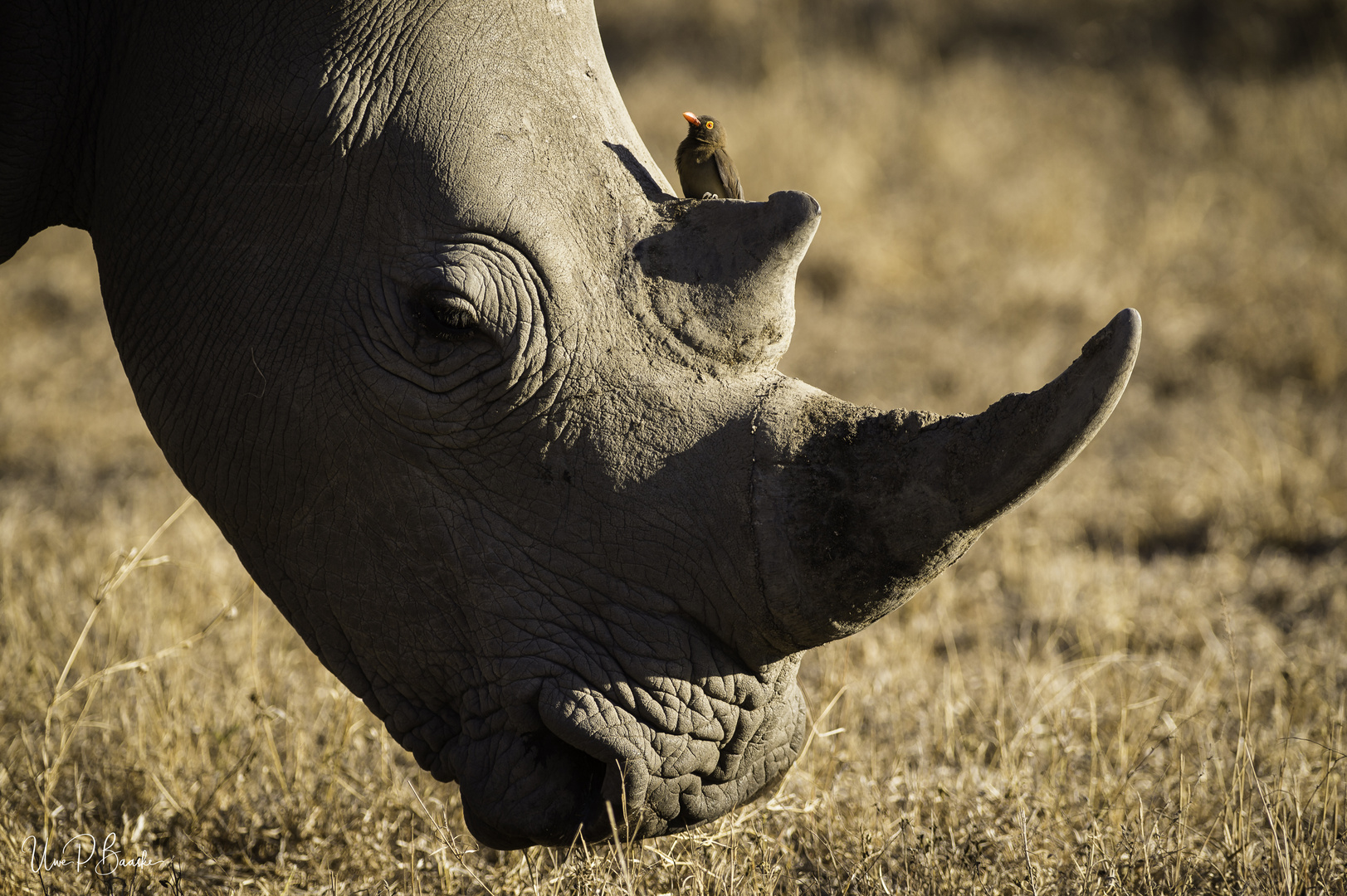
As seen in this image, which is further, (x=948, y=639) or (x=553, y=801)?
(x=948, y=639)

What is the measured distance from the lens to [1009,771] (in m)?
3.05

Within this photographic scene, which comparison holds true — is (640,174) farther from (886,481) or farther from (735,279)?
(886,481)

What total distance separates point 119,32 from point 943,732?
2734 mm

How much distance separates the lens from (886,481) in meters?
2.00

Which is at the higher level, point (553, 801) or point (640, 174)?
point (640, 174)

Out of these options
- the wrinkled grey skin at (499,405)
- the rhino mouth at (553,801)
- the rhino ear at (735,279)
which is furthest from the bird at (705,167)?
the rhino mouth at (553,801)

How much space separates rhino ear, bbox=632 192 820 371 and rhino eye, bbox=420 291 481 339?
315 millimetres

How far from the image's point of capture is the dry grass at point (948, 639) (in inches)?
107

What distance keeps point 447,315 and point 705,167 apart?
812 millimetres

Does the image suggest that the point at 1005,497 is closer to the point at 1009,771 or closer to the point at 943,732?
the point at 1009,771

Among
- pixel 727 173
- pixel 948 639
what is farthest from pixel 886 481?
pixel 948 639

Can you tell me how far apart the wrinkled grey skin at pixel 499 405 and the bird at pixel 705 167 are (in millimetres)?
308

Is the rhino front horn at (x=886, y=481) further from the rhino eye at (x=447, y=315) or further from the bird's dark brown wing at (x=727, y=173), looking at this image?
the bird's dark brown wing at (x=727, y=173)

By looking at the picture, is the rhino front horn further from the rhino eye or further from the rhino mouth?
the rhino eye
